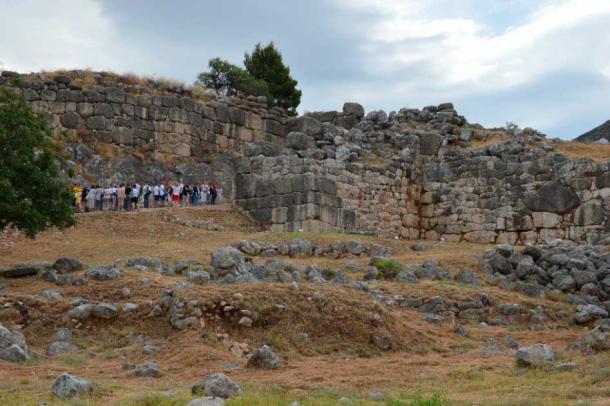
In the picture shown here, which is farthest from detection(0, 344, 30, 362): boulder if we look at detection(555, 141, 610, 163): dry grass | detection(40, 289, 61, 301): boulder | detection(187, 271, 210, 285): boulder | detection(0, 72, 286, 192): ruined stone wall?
detection(0, 72, 286, 192): ruined stone wall

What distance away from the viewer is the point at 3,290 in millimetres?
13984

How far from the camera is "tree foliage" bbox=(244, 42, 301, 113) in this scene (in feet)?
154

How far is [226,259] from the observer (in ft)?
51.1

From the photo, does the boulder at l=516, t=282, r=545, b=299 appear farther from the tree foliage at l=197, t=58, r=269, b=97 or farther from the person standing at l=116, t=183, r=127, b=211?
the tree foliage at l=197, t=58, r=269, b=97

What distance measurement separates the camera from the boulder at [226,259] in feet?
50.7

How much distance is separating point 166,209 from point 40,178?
8928 millimetres

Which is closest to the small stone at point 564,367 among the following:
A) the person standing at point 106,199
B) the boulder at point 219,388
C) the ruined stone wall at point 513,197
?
the boulder at point 219,388

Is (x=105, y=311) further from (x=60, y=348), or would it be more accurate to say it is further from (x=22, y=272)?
(x=22, y=272)

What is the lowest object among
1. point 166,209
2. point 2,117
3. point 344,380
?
point 344,380

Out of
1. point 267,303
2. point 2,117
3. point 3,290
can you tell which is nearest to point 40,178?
point 2,117

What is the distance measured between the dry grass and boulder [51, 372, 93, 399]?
17487mm

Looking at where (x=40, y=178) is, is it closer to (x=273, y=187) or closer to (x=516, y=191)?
(x=273, y=187)

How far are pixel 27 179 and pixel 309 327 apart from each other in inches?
298

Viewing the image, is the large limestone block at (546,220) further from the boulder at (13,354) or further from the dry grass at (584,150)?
the boulder at (13,354)
